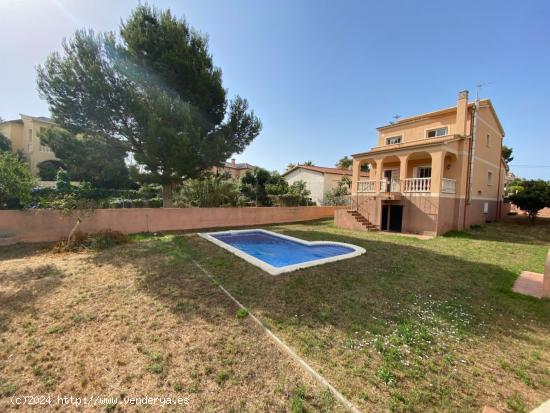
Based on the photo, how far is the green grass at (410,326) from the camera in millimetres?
2980

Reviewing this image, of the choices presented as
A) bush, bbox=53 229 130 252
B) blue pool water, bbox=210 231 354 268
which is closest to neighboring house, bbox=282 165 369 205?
blue pool water, bbox=210 231 354 268

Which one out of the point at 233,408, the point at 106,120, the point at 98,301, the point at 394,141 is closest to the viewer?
the point at 233,408

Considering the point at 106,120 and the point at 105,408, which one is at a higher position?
the point at 106,120

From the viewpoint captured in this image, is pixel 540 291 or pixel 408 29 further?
pixel 408 29

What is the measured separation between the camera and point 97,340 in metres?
3.86

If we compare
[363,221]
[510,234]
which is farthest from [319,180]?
[510,234]

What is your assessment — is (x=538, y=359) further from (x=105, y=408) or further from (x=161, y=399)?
(x=105, y=408)

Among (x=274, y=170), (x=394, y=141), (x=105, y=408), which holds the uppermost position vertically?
(x=394, y=141)

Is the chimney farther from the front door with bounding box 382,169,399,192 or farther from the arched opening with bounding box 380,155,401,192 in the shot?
the front door with bounding box 382,169,399,192

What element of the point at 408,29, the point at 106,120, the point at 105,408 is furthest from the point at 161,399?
the point at 408,29

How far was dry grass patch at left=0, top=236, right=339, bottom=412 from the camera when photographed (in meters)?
2.88

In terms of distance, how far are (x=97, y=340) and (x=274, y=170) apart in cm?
2655

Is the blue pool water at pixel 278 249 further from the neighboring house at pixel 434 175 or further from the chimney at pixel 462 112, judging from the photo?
the chimney at pixel 462 112

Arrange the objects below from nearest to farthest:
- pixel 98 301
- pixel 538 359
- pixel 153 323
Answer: pixel 538 359
pixel 153 323
pixel 98 301
